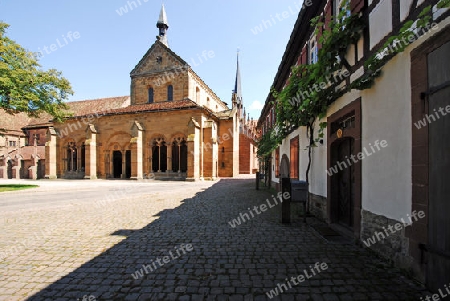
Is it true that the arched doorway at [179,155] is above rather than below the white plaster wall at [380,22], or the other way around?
below

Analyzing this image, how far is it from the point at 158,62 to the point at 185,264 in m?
29.3

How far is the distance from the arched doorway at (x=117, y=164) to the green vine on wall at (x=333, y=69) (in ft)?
80.9

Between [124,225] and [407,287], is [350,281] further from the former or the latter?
[124,225]

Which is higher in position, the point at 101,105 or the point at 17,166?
the point at 101,105

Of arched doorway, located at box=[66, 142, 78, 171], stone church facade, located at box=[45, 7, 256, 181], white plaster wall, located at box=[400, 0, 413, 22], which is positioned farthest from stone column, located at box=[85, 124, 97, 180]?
white plaster wall, located at box=[400, 0, 413, 22]

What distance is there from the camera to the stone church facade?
23.9 m

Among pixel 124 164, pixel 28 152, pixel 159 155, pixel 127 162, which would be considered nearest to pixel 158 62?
pixel 159 155

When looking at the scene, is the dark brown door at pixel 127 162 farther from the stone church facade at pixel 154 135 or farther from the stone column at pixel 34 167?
the stone column at pixel 34 167

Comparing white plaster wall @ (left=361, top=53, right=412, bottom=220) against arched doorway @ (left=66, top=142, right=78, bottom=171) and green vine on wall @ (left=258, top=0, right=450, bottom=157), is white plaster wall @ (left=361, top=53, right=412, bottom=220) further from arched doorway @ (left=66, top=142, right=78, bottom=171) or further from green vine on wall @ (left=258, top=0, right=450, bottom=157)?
arched doorway @ (left=66, top=142, right=78, bottom=171)

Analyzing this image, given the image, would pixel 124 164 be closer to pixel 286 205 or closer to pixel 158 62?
pixel 158 62

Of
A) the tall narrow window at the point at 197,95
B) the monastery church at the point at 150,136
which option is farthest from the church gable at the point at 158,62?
Result: the tall narrow window at the point at 197,95

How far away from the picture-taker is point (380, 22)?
13.1 ft

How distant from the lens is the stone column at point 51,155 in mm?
27906

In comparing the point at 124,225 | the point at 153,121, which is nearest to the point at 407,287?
the point at 124,225
